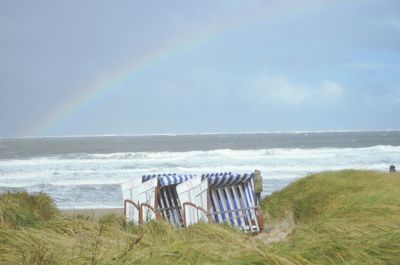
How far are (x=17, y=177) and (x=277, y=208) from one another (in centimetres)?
2303

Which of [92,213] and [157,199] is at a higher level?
[157,199]

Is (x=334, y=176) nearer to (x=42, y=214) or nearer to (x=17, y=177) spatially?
(x=42, y=214)

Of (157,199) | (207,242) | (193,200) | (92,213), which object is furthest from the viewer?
(92,213)

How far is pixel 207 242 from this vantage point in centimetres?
562

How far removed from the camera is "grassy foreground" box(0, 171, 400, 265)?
4387 millimetres

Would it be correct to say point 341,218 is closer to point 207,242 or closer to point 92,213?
point 207,242

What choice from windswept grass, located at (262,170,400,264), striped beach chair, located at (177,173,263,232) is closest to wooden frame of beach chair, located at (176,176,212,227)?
striped beach chair, located at (177,173,263,232)

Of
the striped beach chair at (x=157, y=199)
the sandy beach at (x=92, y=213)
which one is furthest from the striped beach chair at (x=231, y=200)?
the sandy beach at (x=92, y=213)

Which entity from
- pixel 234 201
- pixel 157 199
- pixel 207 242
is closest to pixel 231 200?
pixel 234 201

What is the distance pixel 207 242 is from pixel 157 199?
Answer: 16.0ft

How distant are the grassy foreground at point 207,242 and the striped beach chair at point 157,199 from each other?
18.9 inches

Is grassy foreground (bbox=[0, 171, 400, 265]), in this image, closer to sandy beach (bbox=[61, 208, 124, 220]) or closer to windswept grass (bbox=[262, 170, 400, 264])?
windswept grass (bbox=[262, 170, 400, 264])

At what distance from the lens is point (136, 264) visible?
4270mm

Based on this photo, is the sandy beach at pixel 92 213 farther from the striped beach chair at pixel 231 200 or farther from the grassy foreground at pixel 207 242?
the striped beach chair at pixel 231 200
